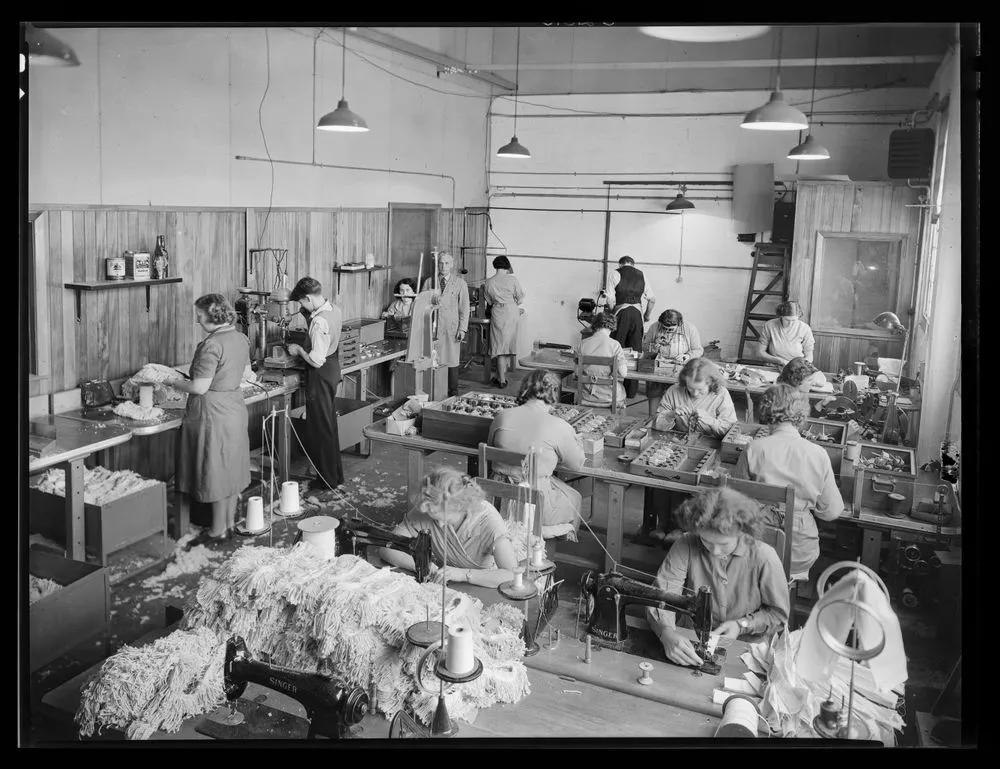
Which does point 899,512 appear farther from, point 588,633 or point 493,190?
point 493,190

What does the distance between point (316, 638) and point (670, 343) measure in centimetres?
486

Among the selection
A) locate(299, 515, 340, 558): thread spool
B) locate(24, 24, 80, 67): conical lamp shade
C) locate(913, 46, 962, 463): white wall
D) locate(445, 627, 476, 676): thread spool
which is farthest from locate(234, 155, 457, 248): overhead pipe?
locate(445, 627, 476, 676): thread spool

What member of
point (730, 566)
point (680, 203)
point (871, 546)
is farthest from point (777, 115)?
point (680, 203)

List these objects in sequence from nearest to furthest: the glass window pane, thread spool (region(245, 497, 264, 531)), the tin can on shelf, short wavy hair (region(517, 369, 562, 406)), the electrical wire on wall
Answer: thread spool (region(245, 497, 264, 531))
short wavy hair (region(517, 369, 562, 406))
the tin can on shelf
the electrical wire on wall
the glass window pane

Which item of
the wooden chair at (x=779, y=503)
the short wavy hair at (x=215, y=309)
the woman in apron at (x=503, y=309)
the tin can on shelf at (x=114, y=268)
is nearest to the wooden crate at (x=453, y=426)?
the short wavy hair at (x=215, y=309)

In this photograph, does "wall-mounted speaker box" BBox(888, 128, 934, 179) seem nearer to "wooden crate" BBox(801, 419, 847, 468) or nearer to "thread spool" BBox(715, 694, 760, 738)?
"wooden crate" BBox(801, 419, 847, 468)

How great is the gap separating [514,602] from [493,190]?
7659 mm

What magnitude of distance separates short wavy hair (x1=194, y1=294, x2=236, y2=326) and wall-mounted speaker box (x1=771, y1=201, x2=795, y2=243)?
621 centimetres

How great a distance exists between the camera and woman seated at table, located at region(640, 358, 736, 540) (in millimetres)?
5125

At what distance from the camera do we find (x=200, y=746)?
2.80m

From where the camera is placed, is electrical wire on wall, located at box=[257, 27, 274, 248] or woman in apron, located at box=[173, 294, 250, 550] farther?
electrical wire on wall, located at box=[257, 27, 274, 248]

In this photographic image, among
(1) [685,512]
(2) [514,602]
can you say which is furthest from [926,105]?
(2) [514,602]

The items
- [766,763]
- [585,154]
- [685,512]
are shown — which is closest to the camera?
[766,763]

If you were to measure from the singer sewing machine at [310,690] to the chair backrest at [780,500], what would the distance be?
2068 millimetres
